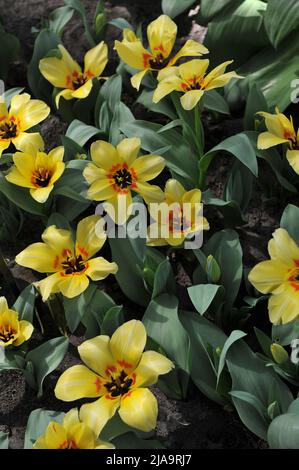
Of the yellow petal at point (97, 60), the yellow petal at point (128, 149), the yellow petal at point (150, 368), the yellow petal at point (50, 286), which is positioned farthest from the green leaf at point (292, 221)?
the yellow petal at point (97, 60)

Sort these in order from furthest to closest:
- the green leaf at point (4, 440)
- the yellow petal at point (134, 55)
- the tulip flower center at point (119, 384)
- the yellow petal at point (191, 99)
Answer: the yellow petal at point (134, 55), the yellow petal at point (191, 99), the green leaf at point (4, 440), the tulip flower center at point (119, 384)

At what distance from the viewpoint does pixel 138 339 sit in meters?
2.07

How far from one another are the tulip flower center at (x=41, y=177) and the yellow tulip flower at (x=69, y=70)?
0.44 meters

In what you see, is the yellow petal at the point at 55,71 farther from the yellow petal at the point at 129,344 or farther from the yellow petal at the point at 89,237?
the yellow petal at the point at 129,344

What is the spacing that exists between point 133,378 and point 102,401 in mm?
105

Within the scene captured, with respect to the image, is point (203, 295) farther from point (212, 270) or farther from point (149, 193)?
point (149, 193)

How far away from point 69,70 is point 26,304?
0.89 metres

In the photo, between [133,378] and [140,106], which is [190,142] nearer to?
[140,106]

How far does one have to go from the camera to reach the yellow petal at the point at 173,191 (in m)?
2.31

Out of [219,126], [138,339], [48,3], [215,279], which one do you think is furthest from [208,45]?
[138,339]

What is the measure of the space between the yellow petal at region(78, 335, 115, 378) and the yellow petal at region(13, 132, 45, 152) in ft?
2.14

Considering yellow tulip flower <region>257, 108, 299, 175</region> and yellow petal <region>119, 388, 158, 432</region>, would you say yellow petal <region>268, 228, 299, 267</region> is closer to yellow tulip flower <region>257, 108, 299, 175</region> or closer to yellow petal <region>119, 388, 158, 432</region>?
yellow tulip flower <region>257, 108, 299, 175</region>

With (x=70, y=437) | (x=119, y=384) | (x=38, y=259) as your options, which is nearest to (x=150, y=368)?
(x=119, y=384)

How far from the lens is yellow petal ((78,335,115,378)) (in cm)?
205
